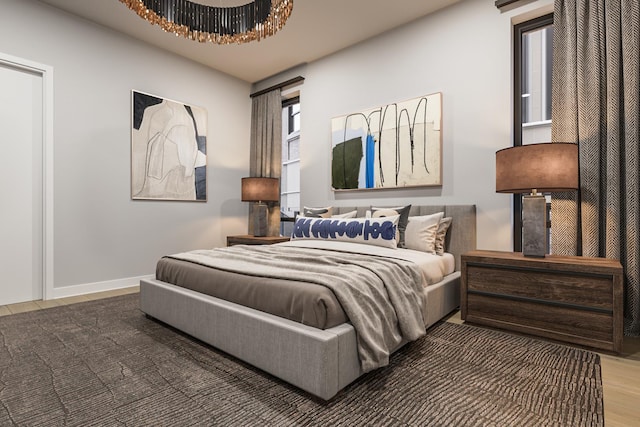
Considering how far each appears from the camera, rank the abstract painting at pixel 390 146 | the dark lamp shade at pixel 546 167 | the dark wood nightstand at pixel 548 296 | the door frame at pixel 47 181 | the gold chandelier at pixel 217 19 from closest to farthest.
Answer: the dark wood nightstand at pixel 548 296 → the dark lamp shade at pixel 546 167 → the gold chandelier at pixel 217 19 → the door frame at pixel 47 181 → the abstract painting at pixel 390 146

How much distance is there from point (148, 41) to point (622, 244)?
4.87m

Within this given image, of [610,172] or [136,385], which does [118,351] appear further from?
[610,172]

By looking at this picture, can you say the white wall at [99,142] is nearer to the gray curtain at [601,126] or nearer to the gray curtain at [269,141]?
the gray curtain at [269,141]

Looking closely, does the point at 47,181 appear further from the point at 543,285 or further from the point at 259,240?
the point at 543,285

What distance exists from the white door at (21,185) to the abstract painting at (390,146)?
2.98 meters

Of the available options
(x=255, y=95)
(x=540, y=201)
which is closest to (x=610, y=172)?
(x=540, y=201)

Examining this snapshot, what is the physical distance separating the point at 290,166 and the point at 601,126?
11.3 feet

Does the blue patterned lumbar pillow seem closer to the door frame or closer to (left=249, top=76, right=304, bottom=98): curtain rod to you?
(left=249, top=76, right=304, bottom=98): curtain rod

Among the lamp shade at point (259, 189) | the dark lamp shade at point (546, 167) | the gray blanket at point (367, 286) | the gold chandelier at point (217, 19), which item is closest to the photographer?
the gray blanket at point (367, 286)

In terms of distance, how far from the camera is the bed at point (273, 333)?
1409mm

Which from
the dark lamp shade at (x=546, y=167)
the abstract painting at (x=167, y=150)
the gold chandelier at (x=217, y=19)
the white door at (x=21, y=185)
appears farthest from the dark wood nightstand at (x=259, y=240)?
the dark lamp shade at (x=546, y=167)

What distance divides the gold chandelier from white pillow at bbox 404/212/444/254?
192 cm

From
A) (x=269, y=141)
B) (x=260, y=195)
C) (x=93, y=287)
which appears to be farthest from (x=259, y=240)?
(x=93, y=287)

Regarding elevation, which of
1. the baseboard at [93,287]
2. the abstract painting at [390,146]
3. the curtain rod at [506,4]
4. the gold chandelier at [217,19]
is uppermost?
the curtain rod at [506,4]
